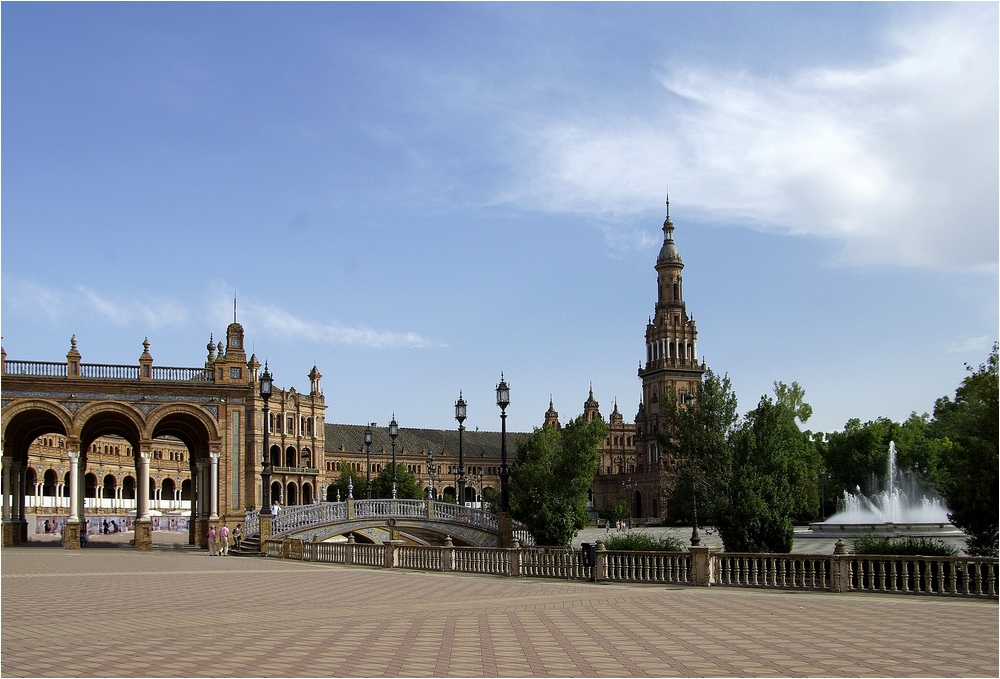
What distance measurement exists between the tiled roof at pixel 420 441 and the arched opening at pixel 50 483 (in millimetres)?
55851

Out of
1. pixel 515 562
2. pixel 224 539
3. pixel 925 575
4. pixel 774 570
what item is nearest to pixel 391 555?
pixel 515 562

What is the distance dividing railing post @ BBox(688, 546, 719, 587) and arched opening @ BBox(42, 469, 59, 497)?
257 feet

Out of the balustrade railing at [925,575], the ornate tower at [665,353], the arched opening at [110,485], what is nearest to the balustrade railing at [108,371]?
the balustrade railing at [925,575]

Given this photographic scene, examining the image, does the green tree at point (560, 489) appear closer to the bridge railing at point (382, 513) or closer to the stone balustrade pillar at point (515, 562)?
the bridge railing at point (382, 513)

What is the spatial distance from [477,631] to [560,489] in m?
31.1

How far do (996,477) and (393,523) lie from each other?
27.9 meters

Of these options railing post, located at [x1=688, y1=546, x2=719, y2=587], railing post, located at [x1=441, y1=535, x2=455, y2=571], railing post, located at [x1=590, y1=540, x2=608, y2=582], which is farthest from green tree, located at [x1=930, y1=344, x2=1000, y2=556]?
railing post, located at [x1=441, y1=535, x2=455, y2=571]

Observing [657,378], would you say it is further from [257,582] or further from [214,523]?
[257,582]

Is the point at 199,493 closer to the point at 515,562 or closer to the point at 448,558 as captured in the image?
the point at 448,558

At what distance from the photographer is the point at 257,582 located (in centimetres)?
2545

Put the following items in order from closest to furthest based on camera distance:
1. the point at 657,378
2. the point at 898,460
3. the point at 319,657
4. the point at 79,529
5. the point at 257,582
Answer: the point at 319,657 < the point at 257,582 < the point at 79,529 < the point at 898,460 < the point at 657,378

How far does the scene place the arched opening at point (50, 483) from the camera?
298 feet

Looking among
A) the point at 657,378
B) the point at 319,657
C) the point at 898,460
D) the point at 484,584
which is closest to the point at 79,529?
the point at 484,584

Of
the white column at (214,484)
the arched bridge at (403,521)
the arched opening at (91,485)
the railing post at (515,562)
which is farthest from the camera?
the arched opening at (91,485)
